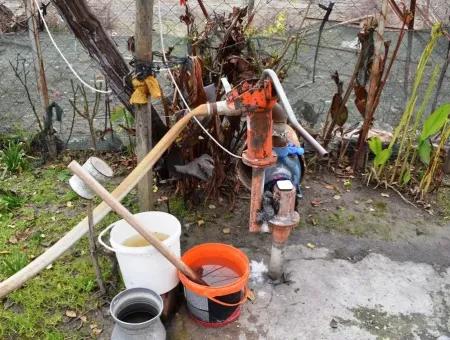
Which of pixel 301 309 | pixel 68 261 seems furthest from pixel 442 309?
pixel 68 261

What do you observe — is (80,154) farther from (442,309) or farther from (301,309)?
(442,309)

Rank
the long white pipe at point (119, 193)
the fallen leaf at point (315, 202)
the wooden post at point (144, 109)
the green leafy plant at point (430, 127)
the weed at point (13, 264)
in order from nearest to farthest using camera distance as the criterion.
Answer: the long white pipe at point (119, 193) < the wooden post at point (144, 109) < the weed at point (13, 264) < the green leafy plant at point (430, 127) < the fallen leaf at point (315, 202)

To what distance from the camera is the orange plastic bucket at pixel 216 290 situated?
2.30m

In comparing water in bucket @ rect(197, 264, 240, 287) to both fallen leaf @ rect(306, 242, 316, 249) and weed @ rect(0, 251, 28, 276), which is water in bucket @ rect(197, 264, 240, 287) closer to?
fallen leaf @ rect(306, 242, 316, 249)

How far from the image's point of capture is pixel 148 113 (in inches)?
107

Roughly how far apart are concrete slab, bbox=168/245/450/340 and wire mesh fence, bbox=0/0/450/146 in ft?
4.56

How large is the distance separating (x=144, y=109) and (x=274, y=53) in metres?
1.46

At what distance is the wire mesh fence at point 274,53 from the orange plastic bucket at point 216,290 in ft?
5.33

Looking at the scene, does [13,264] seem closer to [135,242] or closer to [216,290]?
[135,242]

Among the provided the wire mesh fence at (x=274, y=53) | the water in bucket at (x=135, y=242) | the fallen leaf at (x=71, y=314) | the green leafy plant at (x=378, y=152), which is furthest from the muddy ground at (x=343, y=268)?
the wire mesh fence at (x=274, y=53)

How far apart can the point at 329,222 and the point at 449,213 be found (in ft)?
3.19

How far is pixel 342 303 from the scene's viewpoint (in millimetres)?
2646

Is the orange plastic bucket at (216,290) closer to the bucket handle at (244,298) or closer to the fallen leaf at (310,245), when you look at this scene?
the bucket handle at (244,298)

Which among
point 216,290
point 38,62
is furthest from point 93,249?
point 38,62
